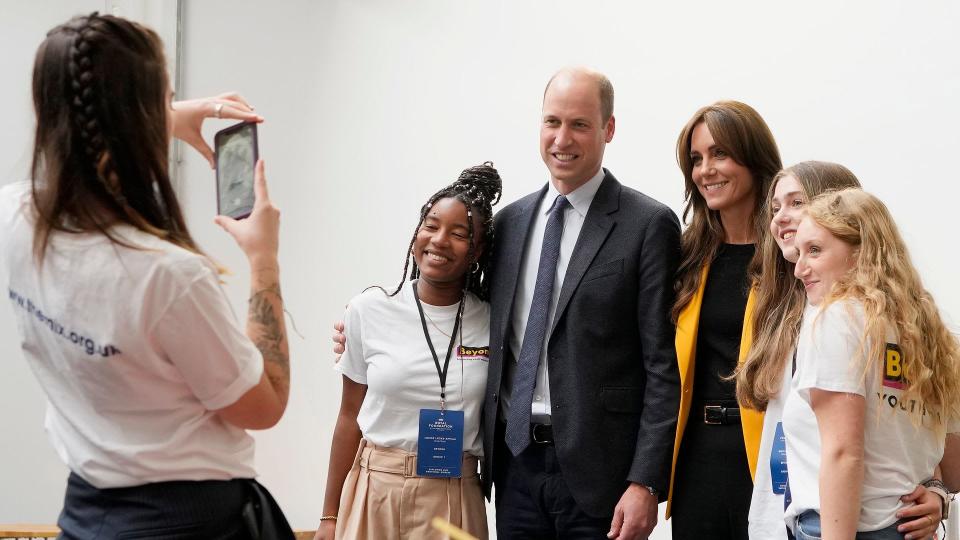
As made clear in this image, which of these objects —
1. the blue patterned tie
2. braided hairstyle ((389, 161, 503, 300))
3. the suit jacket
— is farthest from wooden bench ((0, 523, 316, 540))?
the blue patterned tie

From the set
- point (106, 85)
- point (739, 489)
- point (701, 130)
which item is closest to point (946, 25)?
point (701, 130)

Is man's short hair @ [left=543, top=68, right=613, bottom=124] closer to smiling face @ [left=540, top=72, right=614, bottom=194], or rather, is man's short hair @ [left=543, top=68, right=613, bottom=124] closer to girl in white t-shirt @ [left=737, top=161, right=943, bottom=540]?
smiling face @ [left=540, top=72, right=614, bottom=194]

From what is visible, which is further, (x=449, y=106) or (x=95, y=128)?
(x=449, y=106)

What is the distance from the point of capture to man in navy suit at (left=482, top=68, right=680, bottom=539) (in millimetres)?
2691

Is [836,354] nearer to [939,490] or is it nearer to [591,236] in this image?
[939,490]

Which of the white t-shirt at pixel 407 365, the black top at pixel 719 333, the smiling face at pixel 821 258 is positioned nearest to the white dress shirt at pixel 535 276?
the white t-shirt at pixel 407 365

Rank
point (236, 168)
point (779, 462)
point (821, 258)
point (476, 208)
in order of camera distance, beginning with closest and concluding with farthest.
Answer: point (236, 168), point (821, 258), point (779, 462), point (476, 208)

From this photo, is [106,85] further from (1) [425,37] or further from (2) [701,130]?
(1) [425,37]

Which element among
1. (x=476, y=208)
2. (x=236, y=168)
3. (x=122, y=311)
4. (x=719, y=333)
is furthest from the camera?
(x=476, y=208)

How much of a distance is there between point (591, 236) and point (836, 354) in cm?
88

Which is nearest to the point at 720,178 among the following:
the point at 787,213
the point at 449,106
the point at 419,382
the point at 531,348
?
the point at 787,213

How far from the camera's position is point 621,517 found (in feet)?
8.73

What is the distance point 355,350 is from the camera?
9.81 feet

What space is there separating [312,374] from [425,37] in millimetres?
1950
